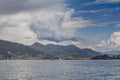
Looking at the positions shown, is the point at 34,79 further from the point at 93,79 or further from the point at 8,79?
the point at 93,79

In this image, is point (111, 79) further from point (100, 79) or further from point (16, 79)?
point (16, 79)

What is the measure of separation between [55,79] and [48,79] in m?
2.69

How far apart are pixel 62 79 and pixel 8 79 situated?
20446 mm

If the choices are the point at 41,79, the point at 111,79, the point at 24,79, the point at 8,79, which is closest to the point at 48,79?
the point at 41,79

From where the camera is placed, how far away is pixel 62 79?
97500 millimetres

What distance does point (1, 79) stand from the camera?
9769 centimetres

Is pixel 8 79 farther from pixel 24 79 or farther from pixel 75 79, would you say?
pixel 75 79

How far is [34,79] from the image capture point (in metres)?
97.6

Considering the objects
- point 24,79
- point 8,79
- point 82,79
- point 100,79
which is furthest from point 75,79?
point 8,79

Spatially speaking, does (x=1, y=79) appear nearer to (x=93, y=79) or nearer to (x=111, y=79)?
(x=93, y=79)

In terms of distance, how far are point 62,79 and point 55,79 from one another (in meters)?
2.76

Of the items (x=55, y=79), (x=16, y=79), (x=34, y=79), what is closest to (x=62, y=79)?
(x=55, y=79)

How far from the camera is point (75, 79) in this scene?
324 feet

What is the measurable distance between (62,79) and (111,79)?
1850 cm
